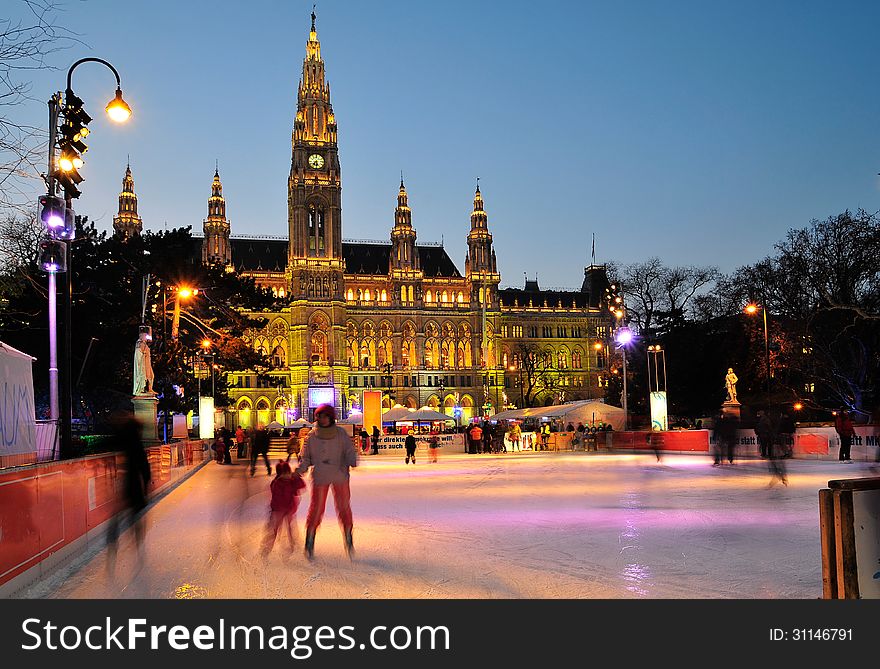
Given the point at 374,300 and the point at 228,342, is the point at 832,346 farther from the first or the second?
the point at 374,300

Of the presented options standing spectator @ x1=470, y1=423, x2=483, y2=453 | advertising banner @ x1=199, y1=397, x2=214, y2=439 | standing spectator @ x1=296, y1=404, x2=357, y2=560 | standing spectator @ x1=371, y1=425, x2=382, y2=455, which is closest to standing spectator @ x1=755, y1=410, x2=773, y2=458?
standing spectator @ x1=296, y1=404, x2=357, y2=560

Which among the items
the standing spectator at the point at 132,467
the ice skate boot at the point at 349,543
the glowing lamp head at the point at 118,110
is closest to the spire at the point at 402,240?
the glowing lamp head at the point at 118,110

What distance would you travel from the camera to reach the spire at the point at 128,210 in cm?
10631

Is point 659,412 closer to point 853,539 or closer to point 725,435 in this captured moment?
point 725,435

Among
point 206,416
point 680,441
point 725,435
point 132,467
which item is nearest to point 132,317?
point 206,416

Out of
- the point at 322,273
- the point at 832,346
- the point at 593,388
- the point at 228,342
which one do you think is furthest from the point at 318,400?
the point at 832,346

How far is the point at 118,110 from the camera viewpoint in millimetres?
13883

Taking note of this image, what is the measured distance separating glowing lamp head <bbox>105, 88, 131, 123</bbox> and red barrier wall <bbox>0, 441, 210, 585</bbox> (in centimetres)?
503

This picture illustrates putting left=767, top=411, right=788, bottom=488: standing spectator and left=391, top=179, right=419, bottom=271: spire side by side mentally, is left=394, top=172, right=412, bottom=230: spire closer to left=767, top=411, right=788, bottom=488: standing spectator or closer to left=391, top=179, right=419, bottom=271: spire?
left=391, top=179, right=419, bottom=271: spire

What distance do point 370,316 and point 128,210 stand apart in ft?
101

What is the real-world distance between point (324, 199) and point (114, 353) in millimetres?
69950

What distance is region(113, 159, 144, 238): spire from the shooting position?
106m
